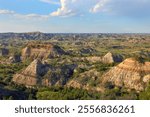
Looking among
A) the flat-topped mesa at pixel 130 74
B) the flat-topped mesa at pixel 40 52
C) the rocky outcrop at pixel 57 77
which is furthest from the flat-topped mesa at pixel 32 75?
the flat-topped mesa at pixel 40 52

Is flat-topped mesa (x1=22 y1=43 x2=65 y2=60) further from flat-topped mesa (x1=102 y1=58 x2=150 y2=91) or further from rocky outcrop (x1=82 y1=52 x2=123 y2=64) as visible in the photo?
flat-topped mesa (x1=102 y1=58 x2=150 y2=91)

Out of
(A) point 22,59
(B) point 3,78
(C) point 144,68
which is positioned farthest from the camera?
(A) point 22,59

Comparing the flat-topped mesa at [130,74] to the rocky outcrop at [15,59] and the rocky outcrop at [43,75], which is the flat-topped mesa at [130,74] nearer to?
the rocky outcrop at [43,75]

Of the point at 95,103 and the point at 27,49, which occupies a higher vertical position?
the point at 95,103

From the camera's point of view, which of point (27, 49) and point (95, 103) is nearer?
point (95, 103)

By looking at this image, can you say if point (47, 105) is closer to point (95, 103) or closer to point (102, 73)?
point (95, 103)

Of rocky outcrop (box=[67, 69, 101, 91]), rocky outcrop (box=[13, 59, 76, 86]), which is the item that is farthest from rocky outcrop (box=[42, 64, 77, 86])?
rocky outcrop (box=[67, 69, 101, 91])

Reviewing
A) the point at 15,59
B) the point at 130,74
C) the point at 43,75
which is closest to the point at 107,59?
the point at 15,59

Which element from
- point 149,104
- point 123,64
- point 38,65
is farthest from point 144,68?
point 149,104

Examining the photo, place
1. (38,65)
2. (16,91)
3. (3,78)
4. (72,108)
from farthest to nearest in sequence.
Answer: (38,65)
(3,78)
(16,91)
(72,108)
